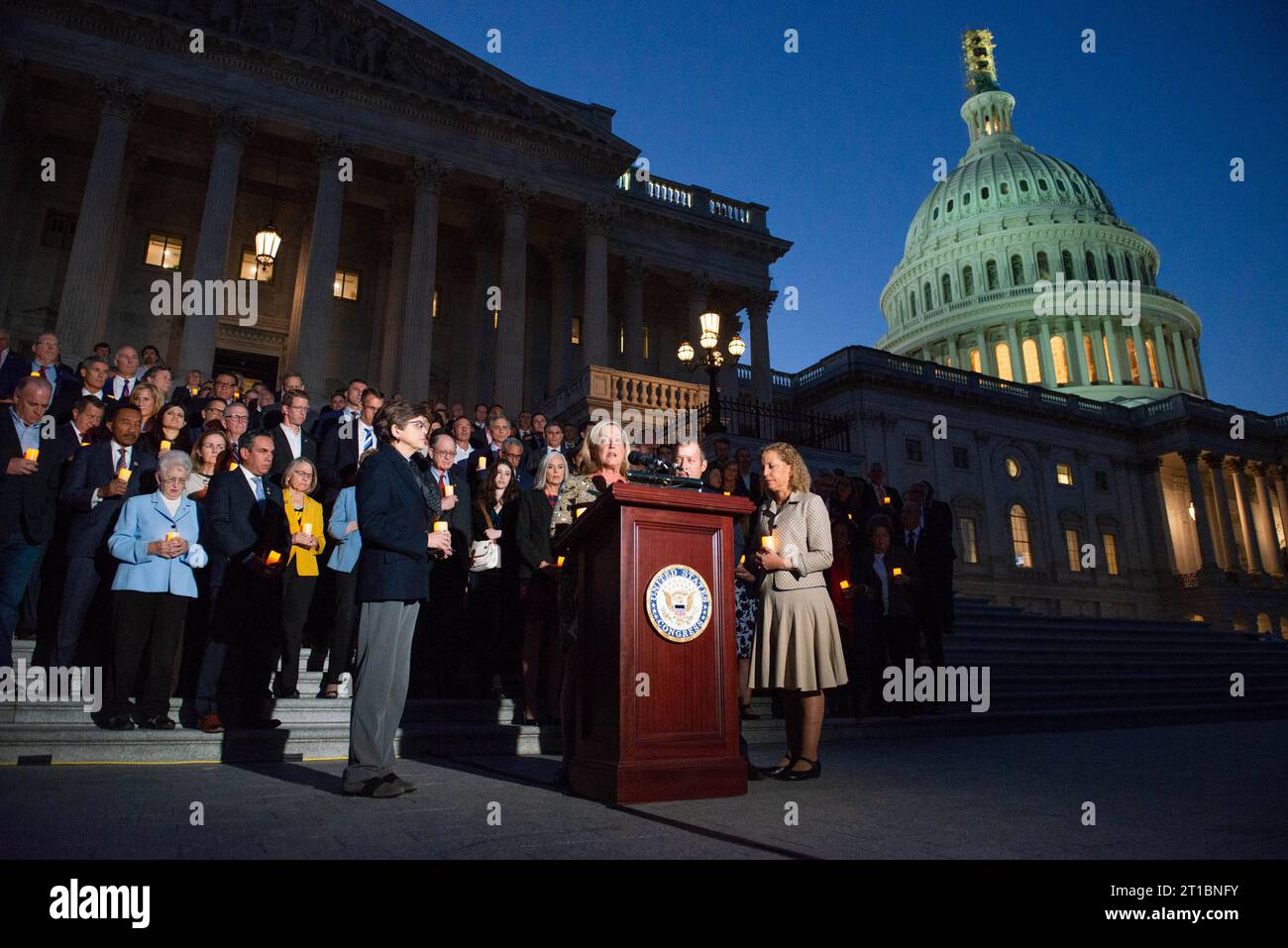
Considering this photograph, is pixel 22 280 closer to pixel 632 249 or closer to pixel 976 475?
pixel 632 249

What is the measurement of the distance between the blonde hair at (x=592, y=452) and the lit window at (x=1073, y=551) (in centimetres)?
4915

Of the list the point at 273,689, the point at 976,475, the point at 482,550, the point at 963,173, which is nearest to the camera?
the point at 273,689

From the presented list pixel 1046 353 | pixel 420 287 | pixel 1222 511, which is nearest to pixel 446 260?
pixel 420 287

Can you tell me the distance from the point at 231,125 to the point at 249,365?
27.5 feet

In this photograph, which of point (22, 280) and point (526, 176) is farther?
point (526, 176)

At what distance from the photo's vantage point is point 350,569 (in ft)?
25.4

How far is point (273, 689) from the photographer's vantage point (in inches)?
307

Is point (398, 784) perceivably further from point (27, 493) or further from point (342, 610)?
point (27, 493)

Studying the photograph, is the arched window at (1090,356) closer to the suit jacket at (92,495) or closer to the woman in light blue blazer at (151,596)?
the suit jacket at (92,495)

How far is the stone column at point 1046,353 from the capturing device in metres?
73.0

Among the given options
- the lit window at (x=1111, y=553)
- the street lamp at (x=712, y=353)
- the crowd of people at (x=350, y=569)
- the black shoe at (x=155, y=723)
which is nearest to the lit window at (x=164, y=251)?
Result: the crowd of people at (x=350, y=569)

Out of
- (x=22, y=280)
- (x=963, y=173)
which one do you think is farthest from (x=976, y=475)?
(x=963, y=173)

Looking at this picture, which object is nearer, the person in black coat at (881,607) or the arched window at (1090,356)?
the person in black coat at (881,607)
